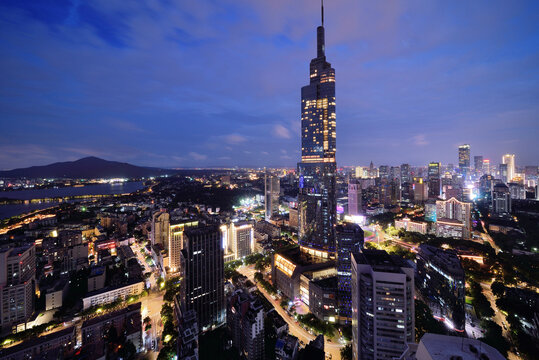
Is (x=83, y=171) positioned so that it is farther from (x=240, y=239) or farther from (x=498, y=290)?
(x=498, y=290)

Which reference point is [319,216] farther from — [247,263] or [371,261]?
[371,261]

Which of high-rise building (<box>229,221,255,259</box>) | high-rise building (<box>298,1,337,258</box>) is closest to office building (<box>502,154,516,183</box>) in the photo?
high-rise building (<box>298,1,337,258</box>)

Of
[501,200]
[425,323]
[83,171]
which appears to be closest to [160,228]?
[425,323]

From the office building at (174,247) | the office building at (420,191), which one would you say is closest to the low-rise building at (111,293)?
the office building at (174,247)

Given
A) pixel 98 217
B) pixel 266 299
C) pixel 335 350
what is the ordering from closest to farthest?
pixel 335 350 < pixel 266 299 < pixel 98 217

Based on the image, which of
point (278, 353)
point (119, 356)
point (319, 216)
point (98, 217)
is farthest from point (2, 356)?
point (98, 217)
